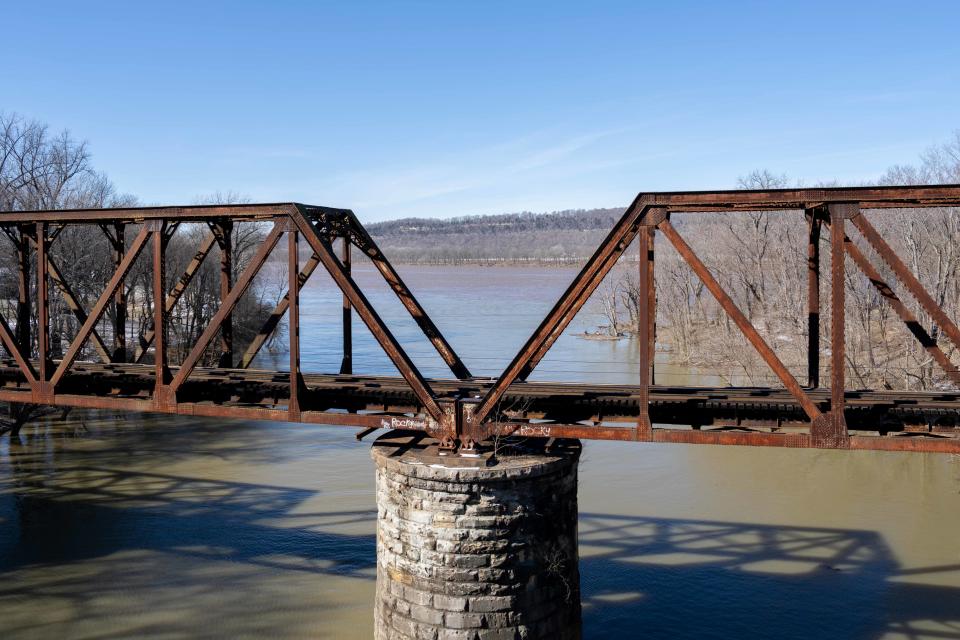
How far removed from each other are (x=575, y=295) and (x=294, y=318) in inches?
136

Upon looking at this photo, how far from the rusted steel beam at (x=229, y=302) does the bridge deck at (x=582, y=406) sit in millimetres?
592

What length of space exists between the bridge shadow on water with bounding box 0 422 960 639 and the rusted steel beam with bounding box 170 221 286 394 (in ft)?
16.3

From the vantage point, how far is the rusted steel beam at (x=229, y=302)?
33.8 feet

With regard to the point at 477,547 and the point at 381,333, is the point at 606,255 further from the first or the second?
the point at 477,547

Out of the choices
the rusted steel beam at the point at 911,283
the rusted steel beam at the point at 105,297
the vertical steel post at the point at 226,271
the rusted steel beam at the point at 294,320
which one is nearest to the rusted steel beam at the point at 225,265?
the vertical steel post at the point at 226,271

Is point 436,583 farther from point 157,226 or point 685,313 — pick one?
point 685,313

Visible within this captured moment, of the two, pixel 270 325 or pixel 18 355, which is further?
pixel 270 325

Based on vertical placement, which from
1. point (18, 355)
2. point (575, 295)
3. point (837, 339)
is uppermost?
point (575, 295)

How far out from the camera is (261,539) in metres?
17.3

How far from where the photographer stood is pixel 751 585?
1478cm

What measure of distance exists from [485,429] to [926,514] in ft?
45.7

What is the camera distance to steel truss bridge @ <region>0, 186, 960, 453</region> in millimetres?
8812

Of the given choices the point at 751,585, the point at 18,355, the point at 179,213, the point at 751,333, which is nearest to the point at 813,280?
the point at 751,333

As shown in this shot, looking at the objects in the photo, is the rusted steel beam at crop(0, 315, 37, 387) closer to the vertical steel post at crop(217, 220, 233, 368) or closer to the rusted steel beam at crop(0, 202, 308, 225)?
the rusted steel beam at crop(0, 202, 308, 225)
